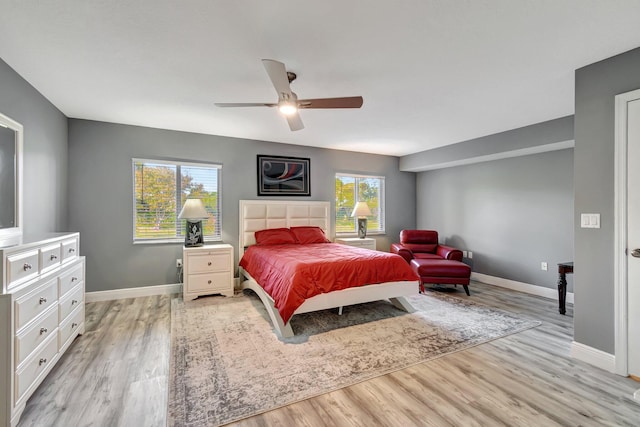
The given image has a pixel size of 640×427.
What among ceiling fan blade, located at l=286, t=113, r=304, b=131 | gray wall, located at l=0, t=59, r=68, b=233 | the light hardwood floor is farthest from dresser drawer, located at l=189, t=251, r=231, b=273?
ceiling fan blade, located at l=286, t=113, r=304, b=131

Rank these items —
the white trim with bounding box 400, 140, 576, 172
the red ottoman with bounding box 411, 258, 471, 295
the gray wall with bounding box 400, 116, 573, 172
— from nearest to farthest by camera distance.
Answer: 1. the gray wall with bounding box 400, 116, 573, 172
2. the white trim with bounding box 400, 140, 576, 172
3. the red ottoman with bounding box 411, 258, 471, 295

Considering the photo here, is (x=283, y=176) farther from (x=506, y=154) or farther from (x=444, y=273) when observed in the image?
(x=506, y=154)

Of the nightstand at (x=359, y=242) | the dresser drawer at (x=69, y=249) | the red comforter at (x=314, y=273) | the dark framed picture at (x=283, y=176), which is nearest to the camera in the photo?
the dresser drawer at (x=69, y=249)

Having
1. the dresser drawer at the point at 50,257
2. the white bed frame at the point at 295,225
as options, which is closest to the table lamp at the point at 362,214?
the white bed frame at the point at 295,225

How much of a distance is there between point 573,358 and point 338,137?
3.88 m

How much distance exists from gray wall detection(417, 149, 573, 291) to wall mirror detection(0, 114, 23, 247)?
6127 mm

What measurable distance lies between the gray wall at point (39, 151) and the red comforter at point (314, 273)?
2.43 metres

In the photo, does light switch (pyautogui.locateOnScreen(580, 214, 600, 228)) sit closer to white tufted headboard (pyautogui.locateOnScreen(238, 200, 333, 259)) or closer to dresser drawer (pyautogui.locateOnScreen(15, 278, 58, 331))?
white tufted headboard (pyautogui.locateOnScreen(238, 200, 333, 259))

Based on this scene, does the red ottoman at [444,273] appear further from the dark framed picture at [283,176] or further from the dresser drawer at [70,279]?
the dresser drawer at [70,279]

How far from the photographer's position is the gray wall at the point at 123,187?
3.88m

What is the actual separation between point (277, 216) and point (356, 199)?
1.88 m

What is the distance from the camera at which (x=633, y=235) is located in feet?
7.07

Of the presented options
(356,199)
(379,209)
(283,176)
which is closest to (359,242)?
(356,199)

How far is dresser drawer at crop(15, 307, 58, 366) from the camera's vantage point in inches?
67.1
